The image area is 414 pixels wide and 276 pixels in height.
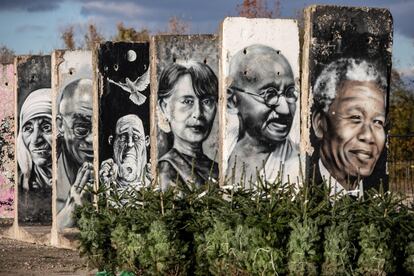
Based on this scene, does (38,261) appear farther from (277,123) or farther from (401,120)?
(401,120)

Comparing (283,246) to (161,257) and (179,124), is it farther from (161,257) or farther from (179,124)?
(179,124)

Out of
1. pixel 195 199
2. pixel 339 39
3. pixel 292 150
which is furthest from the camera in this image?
pixel 292 150

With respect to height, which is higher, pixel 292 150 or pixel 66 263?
pixel 292 150

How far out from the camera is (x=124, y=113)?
54.0 ft

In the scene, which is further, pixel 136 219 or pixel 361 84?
pixel 361 84

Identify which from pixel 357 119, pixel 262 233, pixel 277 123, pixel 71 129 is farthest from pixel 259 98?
pixel 71 129

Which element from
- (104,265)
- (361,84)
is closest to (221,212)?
(104,265)

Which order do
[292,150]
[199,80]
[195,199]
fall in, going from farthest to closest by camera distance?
1. [199,80]
2. [292,150]
3. [195,199]

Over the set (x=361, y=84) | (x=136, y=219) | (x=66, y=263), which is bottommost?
(x=66, y=263)

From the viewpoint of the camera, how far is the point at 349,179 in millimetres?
13430

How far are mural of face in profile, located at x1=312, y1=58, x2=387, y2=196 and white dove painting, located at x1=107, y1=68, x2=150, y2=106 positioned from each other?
365 centimetres

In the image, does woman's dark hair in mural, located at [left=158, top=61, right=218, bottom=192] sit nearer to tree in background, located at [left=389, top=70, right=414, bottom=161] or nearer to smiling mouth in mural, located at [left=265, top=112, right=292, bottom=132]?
smiling mouth in mural, located at [left=265, top=112, right=292, bottom=132]

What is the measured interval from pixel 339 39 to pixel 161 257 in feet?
10.8

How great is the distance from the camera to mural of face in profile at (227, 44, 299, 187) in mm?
13812
